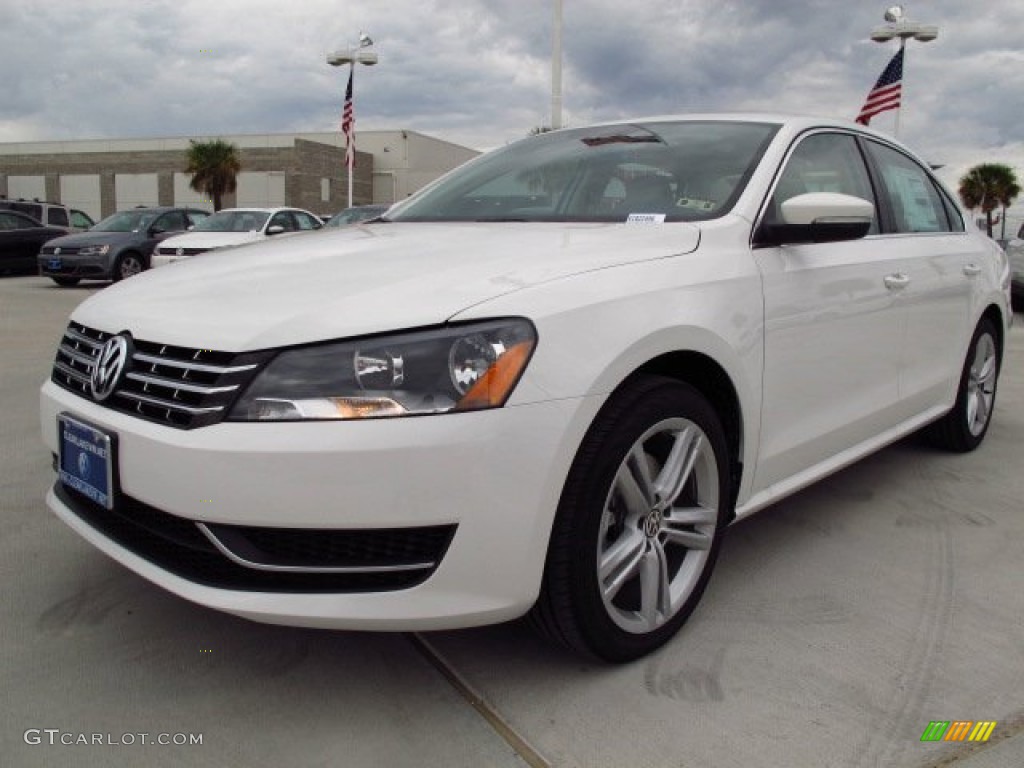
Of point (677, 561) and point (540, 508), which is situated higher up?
point (540, 508)

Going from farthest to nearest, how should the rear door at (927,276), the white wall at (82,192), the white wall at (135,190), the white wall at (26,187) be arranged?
the white wall at (26,187) → the white wall at (82,192) → the white wall at (135,190) → the rear door at (927,276)

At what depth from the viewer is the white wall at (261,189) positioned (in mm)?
45406

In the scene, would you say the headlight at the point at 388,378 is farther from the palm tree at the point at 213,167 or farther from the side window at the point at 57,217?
the palm tree at the point at 213,167

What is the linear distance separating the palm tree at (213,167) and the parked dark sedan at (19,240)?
26064 mm

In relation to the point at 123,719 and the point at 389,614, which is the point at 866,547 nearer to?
the point at 389,614

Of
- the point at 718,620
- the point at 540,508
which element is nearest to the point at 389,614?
the point at 540,508

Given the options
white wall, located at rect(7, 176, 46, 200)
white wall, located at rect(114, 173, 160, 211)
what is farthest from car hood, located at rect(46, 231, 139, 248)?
white wall, located at rect(7, 176, 46, 200)

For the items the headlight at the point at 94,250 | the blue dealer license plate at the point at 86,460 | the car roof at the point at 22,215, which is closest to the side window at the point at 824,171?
the blue dealer license plate at the point at 86,460

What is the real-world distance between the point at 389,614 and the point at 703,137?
2048 mm

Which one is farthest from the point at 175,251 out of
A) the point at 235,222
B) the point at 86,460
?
the point at 86,460

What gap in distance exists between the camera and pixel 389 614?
1.92 meters

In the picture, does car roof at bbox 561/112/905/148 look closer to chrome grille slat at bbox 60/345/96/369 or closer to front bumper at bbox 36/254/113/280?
chrome grille slat at bbox 60/345/96/369

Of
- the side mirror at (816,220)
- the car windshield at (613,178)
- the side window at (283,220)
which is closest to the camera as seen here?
the side mirror at (816,220)

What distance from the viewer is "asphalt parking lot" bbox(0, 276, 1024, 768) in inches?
77.2
